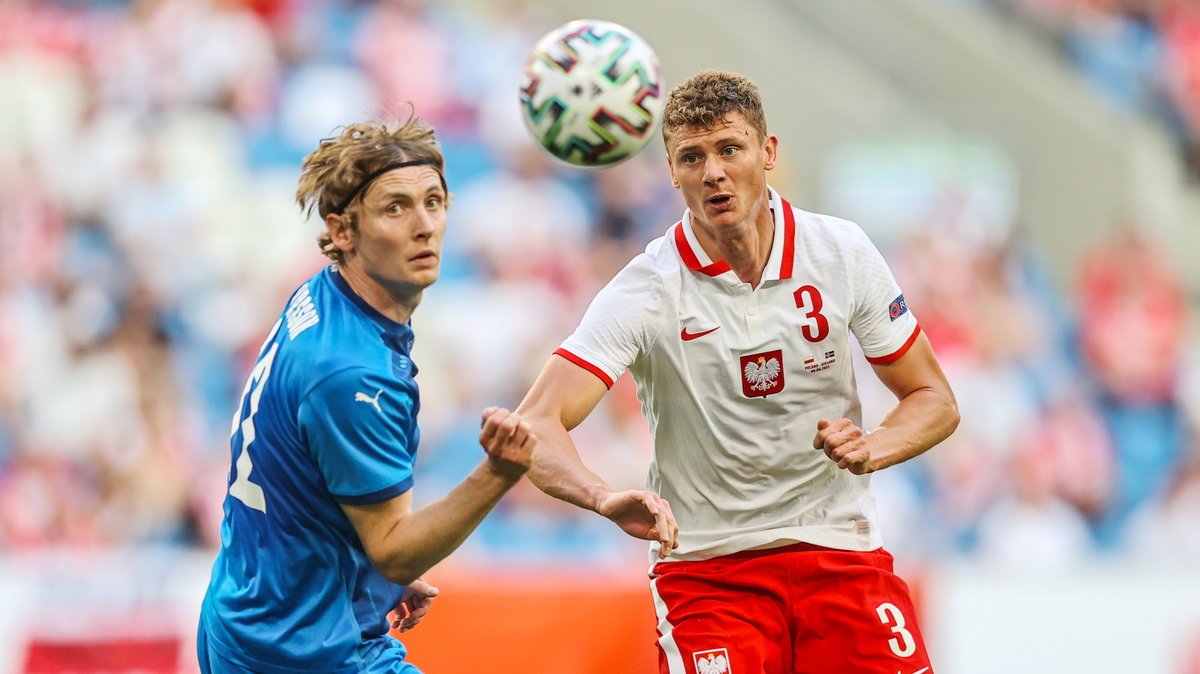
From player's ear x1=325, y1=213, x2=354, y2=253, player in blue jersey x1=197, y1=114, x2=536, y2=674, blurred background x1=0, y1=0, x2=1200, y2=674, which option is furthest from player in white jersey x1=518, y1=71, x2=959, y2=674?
blurred background x1=0, y1=0, x2=1200, y2=674

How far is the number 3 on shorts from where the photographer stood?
196 inches

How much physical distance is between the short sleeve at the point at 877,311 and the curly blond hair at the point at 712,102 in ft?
1.87

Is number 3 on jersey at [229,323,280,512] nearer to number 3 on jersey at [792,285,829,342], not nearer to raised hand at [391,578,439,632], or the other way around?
raised hand at [391,578,439,632]

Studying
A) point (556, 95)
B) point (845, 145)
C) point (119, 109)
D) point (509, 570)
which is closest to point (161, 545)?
point (509, 570)

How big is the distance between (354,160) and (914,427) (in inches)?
79.2

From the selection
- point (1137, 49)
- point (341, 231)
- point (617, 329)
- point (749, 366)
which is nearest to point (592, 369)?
point (617, 329)

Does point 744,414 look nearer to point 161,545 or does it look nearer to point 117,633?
point 117,633

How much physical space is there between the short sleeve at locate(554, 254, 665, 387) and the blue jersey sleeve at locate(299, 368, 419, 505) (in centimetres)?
89

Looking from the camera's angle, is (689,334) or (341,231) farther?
(689,334)

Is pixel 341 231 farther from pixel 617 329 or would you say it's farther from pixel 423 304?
pixel 423 304

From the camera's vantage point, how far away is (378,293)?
4531 millimetres

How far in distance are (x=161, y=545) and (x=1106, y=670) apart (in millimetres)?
5679

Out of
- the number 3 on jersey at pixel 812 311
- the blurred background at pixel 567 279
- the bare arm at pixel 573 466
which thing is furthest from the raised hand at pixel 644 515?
the blurred background at pixel 567 279

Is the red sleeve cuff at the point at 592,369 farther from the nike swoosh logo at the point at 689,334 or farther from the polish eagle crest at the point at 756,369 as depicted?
the polish eagle crest at the point at 756,369
